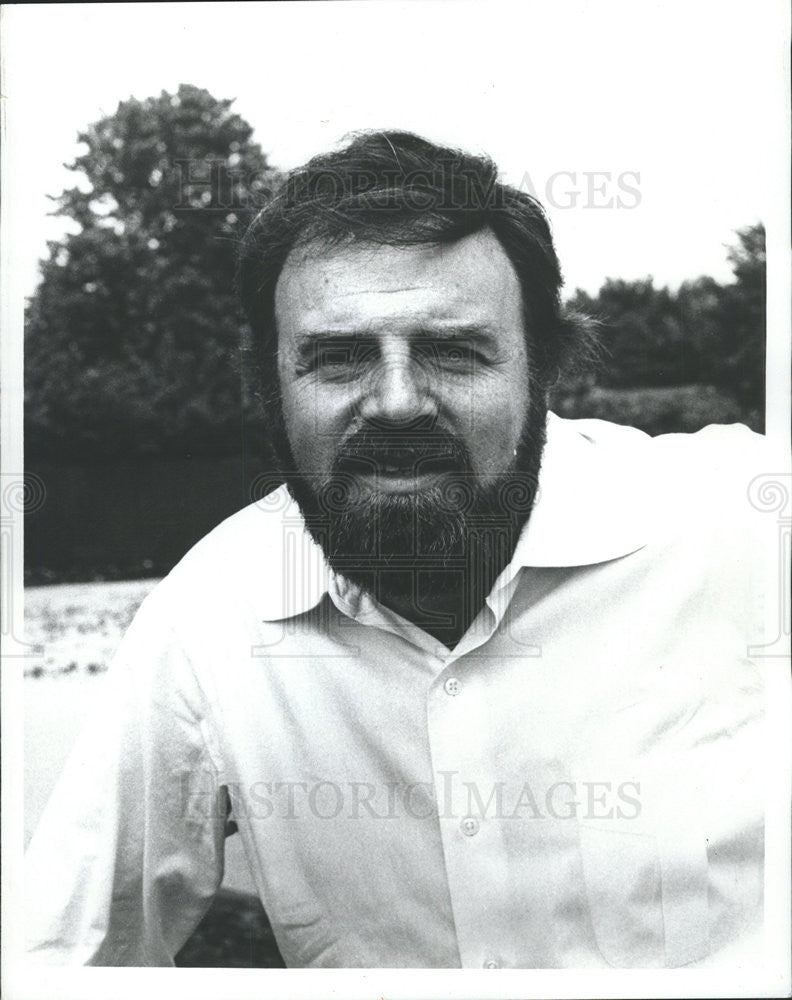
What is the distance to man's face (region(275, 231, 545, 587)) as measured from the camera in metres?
2.43

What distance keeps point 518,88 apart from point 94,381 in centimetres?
123

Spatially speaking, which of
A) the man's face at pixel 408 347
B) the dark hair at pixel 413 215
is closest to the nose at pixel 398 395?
the man's face at pixel 408 347

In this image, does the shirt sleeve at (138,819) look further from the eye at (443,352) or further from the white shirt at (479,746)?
the eye at (443,352)

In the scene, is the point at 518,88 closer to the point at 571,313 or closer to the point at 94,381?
the point at 571,313

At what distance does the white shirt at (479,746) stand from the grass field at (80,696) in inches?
2.2

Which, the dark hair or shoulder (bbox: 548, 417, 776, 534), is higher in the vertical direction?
the dark hair

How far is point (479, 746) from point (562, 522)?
0.56 metres

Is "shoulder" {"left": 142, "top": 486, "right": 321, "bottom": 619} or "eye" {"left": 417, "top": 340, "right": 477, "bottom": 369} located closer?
"eye" {"left": 417, "top": 340, "right": 477, "bottom": 369}

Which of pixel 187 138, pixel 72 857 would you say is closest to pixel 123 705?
pixel 72 857

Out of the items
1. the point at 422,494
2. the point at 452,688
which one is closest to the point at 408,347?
the point at 422,494

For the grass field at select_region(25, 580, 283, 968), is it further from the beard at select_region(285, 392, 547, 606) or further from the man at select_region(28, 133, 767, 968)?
the beard at select_region(285, 392, 547, 606)

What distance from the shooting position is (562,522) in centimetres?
249

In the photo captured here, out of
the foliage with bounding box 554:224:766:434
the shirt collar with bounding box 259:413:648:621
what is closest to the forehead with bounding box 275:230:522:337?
the foliage with bounding box 554:224:766:434

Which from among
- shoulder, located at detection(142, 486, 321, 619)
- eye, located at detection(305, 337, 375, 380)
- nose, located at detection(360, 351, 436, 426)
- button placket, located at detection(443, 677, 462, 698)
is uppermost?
eye, located at detection(305, 337, 375, 380)
